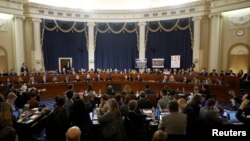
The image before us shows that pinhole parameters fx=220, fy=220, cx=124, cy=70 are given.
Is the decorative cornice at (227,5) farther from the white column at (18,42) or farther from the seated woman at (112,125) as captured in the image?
the white column at (18,42)

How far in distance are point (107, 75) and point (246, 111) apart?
36.0 ft

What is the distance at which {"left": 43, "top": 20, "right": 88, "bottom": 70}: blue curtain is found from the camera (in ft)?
52.8

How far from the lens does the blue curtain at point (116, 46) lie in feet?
58.0

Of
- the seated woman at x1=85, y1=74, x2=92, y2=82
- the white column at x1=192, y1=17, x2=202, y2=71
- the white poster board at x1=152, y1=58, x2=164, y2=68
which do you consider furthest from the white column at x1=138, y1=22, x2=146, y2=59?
the seated woman at x1=85, y1=74, x2=92, y2=82

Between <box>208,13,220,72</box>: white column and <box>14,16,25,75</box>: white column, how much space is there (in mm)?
12386

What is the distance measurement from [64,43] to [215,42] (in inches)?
429

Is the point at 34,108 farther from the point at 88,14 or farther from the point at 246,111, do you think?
the point at 88,14

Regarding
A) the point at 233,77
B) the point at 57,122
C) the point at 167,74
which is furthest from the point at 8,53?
the point at 233,77

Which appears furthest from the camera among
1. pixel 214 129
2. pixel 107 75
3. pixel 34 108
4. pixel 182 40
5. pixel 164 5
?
pixel 164 5

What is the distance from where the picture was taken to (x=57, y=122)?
15.3 ft

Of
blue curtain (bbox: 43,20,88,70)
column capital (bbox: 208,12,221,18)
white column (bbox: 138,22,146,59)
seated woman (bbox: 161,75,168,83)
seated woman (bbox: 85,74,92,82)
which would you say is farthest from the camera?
white column (bbox: 138,22,146,59)

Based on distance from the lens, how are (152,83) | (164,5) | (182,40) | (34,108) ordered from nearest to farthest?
(34,108) → (152,83) → (182,40) → (164,5)

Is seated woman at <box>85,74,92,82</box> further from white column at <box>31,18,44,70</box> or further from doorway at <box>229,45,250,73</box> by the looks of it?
doorway at <box>229,45,250,73</box>

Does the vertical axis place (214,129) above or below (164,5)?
below
